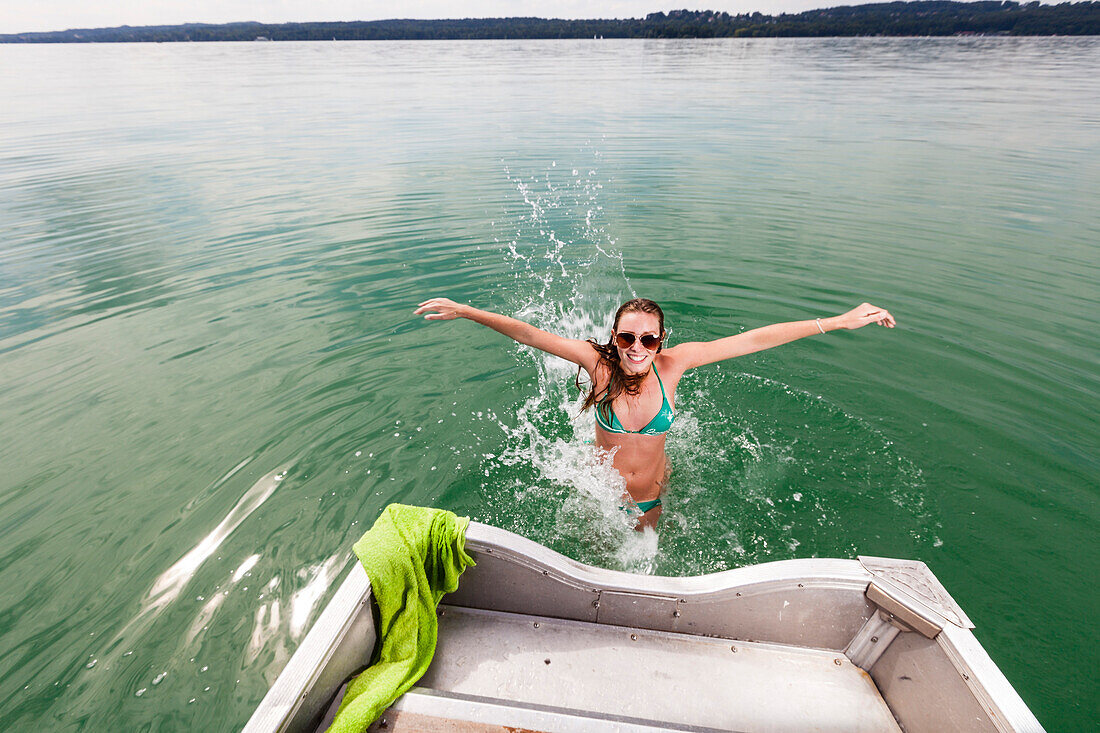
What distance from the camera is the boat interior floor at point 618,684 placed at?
7.52 feet

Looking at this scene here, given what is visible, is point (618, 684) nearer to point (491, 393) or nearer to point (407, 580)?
point (407, 580)

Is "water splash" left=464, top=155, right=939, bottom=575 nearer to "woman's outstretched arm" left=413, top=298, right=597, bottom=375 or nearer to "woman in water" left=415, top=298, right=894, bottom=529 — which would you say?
"woman in water" left=415, top=298, right=894, bottom=529

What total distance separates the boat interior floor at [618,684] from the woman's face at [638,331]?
1.64 m

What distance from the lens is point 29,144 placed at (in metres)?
18.1

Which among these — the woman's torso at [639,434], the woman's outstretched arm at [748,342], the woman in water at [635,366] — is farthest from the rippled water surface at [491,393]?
the woman's outstretched arm at [748,342]

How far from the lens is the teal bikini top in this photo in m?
3.73

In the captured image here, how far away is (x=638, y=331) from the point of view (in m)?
3.41

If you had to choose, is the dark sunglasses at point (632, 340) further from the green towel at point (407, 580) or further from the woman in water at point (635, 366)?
the green towel at point (407, 580)

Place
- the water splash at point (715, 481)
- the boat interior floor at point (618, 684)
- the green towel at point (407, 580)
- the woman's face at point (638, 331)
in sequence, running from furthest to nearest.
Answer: the water splash at point (715, 481) → the woman's face at point (638, 331) → the green towel at point (407, 580) → the boat interior floor at point (618, 684)

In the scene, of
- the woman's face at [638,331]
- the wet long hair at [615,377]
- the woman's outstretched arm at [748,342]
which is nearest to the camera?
the woman's face at [638,331]

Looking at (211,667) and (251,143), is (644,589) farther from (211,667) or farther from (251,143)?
(251,143)

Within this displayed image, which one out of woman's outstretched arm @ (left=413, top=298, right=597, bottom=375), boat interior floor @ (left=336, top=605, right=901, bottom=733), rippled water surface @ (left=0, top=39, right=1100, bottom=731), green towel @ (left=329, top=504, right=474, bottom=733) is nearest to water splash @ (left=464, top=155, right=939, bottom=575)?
rippled water surface @ (left=0, top=39, right=1100, bottom=731)

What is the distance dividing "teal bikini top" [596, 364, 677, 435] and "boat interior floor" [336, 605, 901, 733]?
1.38m

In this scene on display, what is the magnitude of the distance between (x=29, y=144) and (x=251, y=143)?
26.0ft
